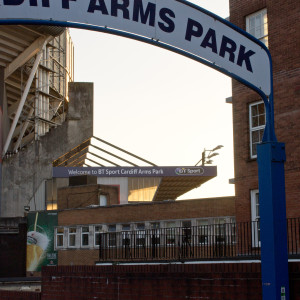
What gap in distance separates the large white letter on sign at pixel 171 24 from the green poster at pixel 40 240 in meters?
42.0

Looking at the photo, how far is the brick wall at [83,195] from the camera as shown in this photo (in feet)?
178

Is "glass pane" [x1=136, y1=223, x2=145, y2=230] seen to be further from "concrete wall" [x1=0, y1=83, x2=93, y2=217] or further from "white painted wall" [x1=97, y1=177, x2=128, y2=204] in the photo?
"concrete wall" [x1=0, y1=83, x2=93, y2=217]

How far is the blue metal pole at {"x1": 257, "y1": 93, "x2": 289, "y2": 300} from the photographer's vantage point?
10945 millimetres

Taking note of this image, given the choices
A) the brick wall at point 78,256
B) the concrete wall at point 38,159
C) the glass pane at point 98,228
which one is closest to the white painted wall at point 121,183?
the concrete wall at point 38,159

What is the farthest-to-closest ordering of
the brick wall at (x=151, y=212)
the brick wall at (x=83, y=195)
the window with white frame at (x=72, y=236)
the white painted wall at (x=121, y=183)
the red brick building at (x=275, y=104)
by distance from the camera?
the white painted wall at (x=121, y=183) → the brick wall at (x=83, y=195) → the window with white frame at (x=72, y=236) → the brick wall at (x=151, y=212) → the red brick building at (x=275, y=104)

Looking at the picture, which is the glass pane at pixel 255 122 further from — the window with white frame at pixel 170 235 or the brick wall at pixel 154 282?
the brick wall at pixel 154 282

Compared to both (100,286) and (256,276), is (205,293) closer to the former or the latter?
(256,276)

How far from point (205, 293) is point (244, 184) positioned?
7.40 metres

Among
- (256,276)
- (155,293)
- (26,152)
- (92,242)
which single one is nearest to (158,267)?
(155,293)

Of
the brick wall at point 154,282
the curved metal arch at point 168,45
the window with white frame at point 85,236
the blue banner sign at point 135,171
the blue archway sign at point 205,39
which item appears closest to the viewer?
the curved metal arch at point 168,45

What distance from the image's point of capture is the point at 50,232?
174ft

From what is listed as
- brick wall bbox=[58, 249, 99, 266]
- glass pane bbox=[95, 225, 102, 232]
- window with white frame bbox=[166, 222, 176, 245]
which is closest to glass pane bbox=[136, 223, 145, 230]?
window with white frame bbox=[166, 222, 176, 245]

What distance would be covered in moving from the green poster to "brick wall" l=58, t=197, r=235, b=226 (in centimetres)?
152

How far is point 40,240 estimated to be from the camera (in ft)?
177
